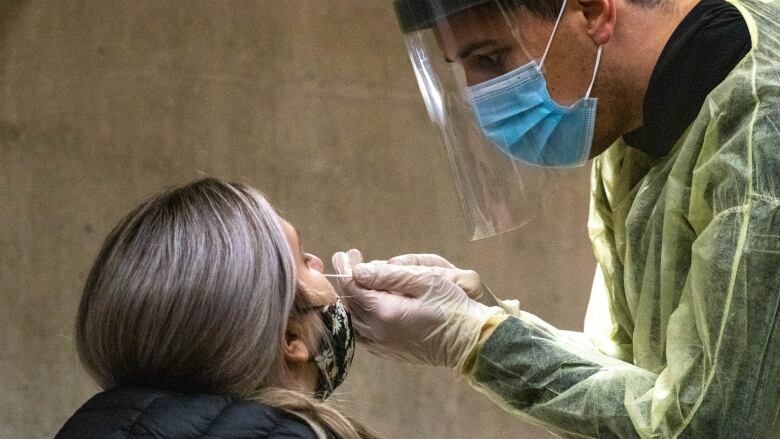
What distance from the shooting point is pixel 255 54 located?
3078 millimetres

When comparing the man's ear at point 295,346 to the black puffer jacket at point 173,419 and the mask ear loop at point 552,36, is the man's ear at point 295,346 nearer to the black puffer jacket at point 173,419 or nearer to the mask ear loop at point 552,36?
the black puffer jacket at point 173,419

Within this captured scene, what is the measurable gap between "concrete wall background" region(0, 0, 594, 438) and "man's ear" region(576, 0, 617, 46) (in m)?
1.58

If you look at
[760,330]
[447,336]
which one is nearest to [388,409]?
[447,336]

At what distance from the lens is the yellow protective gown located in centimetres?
138

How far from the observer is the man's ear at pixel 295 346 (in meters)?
1.52

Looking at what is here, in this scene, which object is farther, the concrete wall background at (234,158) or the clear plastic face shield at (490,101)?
the concrete wall background at (234,158)

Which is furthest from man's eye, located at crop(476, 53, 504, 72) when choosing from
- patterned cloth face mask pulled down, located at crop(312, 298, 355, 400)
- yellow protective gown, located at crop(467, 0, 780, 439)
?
patterned cloth face mask pulled down, located at crop(312, 298, 355, 400)

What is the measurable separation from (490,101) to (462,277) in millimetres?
367

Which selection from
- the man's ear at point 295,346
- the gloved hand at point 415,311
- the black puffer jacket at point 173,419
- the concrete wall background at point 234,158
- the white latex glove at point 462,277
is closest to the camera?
the black puffer jacket at point 173,419

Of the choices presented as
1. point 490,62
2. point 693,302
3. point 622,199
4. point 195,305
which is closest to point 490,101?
point 490,62

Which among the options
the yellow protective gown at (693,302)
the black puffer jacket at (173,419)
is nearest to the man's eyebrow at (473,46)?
the yellow protective gown at (693,302)

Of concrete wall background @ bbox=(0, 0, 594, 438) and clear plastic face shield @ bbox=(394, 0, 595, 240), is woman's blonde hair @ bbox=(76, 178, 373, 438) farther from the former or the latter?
concrete wall background @ bbox=(0, 0, 594, 438)

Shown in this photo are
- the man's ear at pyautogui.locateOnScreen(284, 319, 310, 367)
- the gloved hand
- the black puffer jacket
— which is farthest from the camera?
the gloved hand

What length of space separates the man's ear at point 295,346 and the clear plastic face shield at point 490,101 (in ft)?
1.52
